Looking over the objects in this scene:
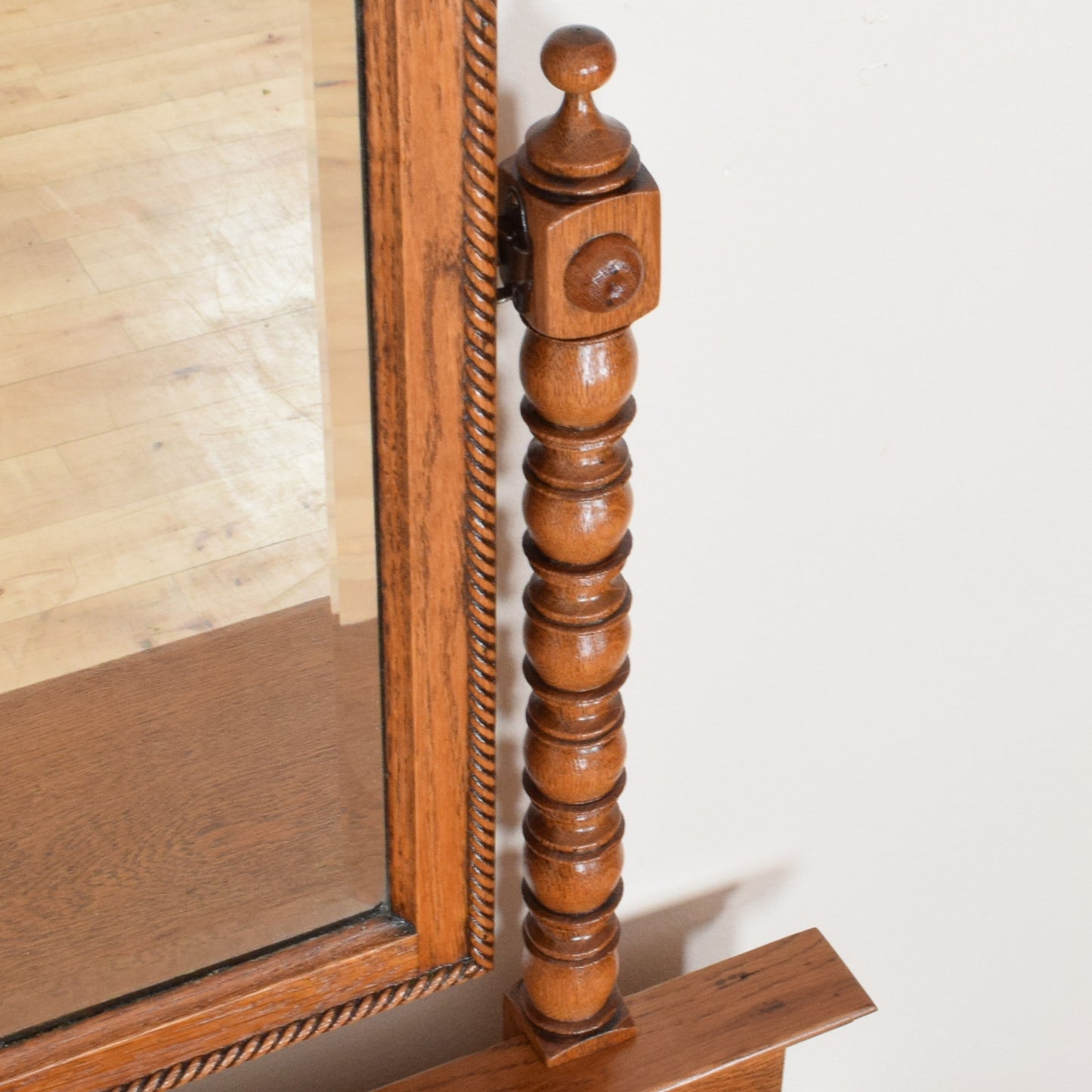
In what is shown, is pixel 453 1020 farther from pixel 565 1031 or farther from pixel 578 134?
pixel 578 134

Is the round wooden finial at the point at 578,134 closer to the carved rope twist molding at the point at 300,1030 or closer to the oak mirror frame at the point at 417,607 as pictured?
the oak mirror frame at the point at 417,607

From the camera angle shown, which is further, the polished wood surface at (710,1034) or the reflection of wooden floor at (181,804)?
the polished wood surface at (710,1034)

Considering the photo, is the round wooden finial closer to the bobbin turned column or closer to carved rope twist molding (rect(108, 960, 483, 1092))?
the bobbin turned column

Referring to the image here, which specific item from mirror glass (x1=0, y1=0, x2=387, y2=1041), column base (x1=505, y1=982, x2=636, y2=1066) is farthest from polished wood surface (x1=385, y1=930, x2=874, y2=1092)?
mirror glass (x1=0, y1=0, x2=387, y2=1041)

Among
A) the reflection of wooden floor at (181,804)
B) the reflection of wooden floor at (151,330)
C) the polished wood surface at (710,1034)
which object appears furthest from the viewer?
the polished wood surface at (710,1034)

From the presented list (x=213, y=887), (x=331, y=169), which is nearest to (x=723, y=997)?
(x=213, y=887)

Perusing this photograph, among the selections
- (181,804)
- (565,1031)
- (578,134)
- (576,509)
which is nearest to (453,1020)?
(565,1031)

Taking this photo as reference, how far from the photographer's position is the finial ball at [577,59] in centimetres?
51

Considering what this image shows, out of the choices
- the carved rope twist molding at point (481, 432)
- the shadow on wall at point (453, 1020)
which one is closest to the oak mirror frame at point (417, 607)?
the carved rope twist molding at point (481, 432)

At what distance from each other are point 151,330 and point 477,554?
16 centimetres

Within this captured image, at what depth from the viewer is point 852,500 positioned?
2.64 feet

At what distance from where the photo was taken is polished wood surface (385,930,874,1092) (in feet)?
2.54

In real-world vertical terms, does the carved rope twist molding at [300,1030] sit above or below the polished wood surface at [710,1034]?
above

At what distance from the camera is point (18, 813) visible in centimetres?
61
